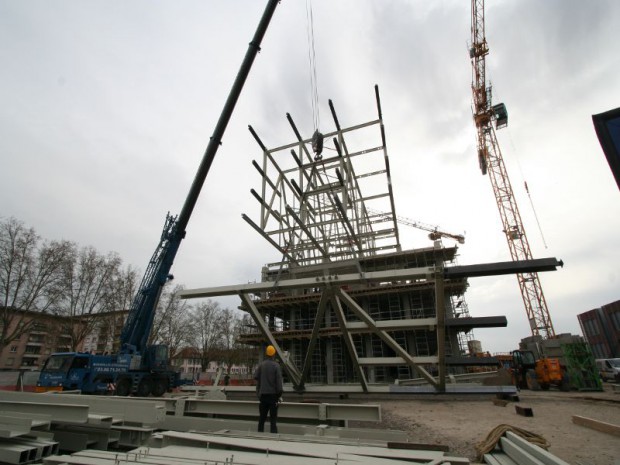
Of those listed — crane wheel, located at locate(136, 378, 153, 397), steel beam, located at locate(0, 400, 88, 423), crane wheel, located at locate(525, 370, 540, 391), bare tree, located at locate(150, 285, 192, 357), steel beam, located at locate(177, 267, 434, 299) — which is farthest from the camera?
bare tree, located at locate(150, 285, 192, 357)

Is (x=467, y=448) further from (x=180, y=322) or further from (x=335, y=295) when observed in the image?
(x=180, y=322)

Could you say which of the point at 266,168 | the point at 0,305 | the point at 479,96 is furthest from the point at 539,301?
the point at 0,305

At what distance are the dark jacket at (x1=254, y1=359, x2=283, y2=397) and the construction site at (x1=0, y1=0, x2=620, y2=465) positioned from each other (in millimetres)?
753

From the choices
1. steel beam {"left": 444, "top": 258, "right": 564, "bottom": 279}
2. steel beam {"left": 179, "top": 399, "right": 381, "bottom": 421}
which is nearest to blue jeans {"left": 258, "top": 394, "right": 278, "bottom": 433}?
steel beam {"left": 179, "top": 399, "right": 381, "bottom": 421}

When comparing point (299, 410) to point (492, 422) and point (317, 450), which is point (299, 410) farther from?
point (492, 422)

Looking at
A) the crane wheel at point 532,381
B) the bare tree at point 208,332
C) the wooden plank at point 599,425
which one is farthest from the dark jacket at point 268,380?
the bare tree at point 208,332

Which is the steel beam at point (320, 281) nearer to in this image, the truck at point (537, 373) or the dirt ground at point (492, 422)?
A: the dirt ground at point (492, 422)

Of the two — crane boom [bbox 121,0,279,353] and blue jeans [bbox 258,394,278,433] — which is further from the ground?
crane boom [bbox 121,0,279,353]

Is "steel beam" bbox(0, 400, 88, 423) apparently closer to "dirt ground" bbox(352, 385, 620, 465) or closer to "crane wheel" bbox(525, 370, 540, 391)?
"dirt ground" bbox(352, 385, 620, 465)

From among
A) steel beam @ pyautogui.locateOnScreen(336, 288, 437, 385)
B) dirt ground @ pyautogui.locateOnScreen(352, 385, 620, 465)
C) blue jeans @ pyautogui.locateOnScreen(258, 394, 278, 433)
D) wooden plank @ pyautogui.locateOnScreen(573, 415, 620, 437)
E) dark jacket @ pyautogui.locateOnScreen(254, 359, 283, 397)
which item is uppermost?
steel beam @ pyautogui.locateOnScreen(336, 288, 437, 385)

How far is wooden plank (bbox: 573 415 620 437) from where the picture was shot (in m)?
5.25

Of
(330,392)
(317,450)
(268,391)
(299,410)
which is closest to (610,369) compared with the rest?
(330,392)

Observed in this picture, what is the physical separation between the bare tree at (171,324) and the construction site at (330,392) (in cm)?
1958

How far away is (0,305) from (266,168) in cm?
2814
